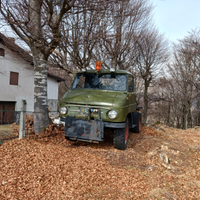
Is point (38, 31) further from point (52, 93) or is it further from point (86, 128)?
point (52, 93)

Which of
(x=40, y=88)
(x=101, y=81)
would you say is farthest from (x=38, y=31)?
(x=101, y=81)

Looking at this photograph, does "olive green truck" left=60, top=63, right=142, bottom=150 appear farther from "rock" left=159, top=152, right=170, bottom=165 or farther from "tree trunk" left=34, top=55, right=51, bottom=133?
"tree trunk" left=34, top=55, right=51, bottom=133

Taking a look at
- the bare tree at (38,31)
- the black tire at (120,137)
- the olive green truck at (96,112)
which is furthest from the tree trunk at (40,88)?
the black tire at (120,137)

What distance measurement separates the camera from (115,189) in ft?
10.4

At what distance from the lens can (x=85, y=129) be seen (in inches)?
177

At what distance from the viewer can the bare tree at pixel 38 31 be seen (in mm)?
5547

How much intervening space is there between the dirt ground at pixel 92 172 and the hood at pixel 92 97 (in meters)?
1.35

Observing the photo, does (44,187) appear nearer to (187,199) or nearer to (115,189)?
(115,189)

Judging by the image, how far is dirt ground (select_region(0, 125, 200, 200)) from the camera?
299cm

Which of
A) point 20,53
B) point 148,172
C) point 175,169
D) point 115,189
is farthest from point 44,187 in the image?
point 20,53

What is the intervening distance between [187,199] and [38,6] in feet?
22.6

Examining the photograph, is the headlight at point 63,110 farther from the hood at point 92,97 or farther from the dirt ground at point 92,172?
the dirt ground at point 92,172

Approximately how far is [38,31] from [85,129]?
382 centimetres

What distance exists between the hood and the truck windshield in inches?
12.2
